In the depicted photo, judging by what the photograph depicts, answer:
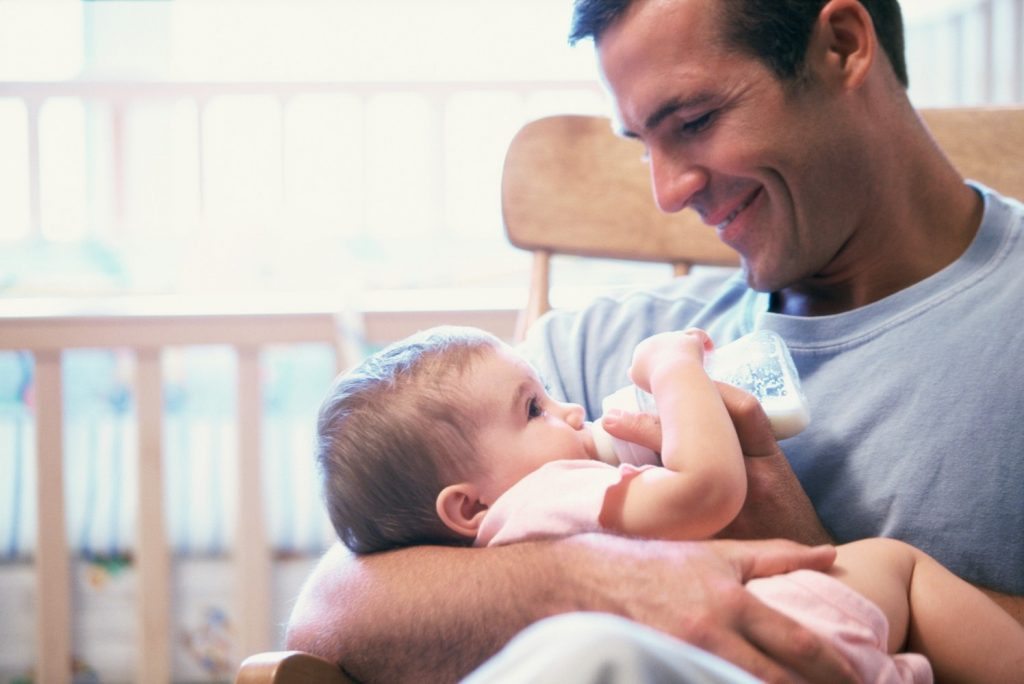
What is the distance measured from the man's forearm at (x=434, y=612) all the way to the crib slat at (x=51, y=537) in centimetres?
104

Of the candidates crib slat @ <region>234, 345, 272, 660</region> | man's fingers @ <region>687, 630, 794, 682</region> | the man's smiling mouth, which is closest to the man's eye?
the man's smiling mouth

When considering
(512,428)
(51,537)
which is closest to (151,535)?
(51,537)

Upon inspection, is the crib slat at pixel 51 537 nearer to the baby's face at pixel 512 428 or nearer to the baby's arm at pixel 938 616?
the baby's face at pixel 512 428

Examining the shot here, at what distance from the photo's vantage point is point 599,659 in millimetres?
600

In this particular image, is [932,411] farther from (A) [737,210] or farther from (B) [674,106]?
(B) [674,106]

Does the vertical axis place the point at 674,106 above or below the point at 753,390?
above

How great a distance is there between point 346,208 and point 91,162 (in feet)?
2.16

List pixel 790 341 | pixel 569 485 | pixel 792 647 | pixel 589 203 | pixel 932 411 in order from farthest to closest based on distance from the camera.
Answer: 1. pixel 589 203
2. pixel 790 341
3. pixel 932 411
4. pixel 569 485
5. pixel 792 647

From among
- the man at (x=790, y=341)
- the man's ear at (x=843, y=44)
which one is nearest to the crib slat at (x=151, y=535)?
the man at (x=790, y=341)

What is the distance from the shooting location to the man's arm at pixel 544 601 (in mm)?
777

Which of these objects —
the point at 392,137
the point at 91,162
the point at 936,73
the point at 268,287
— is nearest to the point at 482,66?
the point at 392,137

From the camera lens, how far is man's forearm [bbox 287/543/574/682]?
0.84 m

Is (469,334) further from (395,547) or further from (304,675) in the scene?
(304,675)

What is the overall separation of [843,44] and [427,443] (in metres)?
0.70
